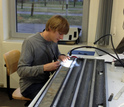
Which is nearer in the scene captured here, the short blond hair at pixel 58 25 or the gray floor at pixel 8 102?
the short blond hair at pixel 58 25

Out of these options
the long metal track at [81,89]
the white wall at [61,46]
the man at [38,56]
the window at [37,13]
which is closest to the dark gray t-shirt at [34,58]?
the man at [38,56]

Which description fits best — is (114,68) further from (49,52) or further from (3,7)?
(3,7)

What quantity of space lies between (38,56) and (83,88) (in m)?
0.68

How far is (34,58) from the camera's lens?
1.63 m

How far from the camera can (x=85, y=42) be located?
291 centimetres

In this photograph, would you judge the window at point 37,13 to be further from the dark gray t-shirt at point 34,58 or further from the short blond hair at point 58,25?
the short blond hair at point 58,25

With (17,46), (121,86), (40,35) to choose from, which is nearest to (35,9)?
(17,46)

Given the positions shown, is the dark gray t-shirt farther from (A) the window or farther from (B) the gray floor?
(A) the window

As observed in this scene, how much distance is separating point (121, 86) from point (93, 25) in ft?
4.95

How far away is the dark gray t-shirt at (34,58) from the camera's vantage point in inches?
59.1

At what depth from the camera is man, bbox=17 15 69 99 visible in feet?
4.91

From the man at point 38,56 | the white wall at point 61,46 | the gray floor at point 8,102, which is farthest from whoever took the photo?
the gray floor at point 8,102

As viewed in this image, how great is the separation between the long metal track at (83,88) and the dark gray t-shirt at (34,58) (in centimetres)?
34

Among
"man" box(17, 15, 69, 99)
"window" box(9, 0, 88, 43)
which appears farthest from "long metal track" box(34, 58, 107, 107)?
"window" box(9, 0, 88, 43)
